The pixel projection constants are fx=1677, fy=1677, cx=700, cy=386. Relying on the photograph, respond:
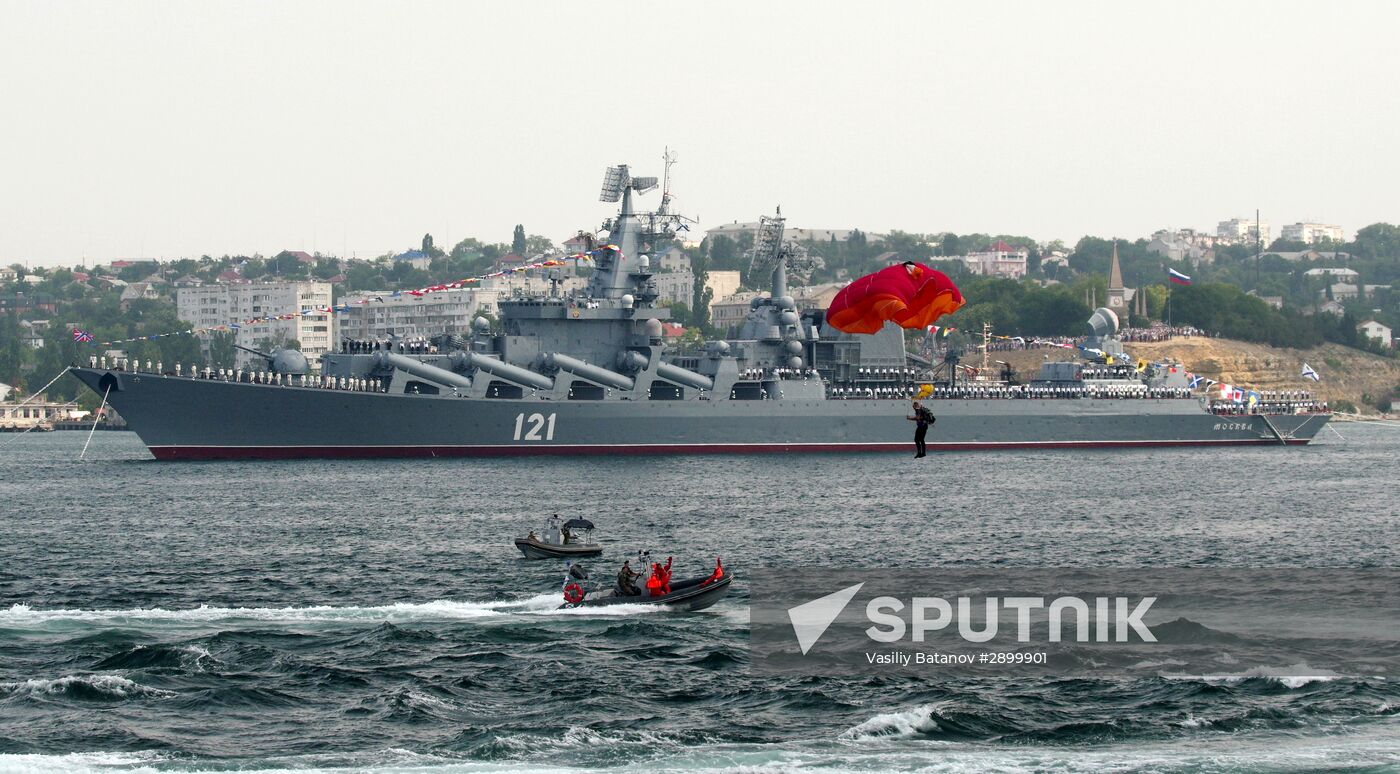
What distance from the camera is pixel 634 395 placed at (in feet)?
283

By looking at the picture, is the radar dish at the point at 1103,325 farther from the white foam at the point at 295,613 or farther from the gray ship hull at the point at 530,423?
the white foam at the point at 295,613

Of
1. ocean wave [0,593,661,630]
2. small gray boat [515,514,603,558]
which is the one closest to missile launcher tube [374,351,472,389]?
small gray boat [515,514,603,558]

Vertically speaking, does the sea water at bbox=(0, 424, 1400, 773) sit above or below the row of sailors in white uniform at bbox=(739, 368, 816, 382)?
below

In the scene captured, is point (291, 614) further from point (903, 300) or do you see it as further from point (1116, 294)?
point (1116, 294)

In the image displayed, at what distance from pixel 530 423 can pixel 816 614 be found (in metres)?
49.2

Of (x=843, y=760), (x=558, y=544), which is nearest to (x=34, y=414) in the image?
(x=558, y=544)

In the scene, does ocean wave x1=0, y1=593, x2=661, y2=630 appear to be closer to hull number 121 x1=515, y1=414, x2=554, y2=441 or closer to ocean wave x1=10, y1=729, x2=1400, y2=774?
ocean wave x1=10, y1=729, x2=1400, y2=774

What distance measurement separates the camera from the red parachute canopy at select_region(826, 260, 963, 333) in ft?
113

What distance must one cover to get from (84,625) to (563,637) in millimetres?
9719

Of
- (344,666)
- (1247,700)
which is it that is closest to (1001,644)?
(1247,700)

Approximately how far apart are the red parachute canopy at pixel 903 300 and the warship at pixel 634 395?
47.8 metres

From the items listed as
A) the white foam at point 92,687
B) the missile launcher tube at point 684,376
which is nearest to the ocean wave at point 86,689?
the white foam at point 92,687

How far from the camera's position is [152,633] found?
107ft

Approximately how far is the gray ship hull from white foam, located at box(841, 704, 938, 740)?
5665 centimetres
